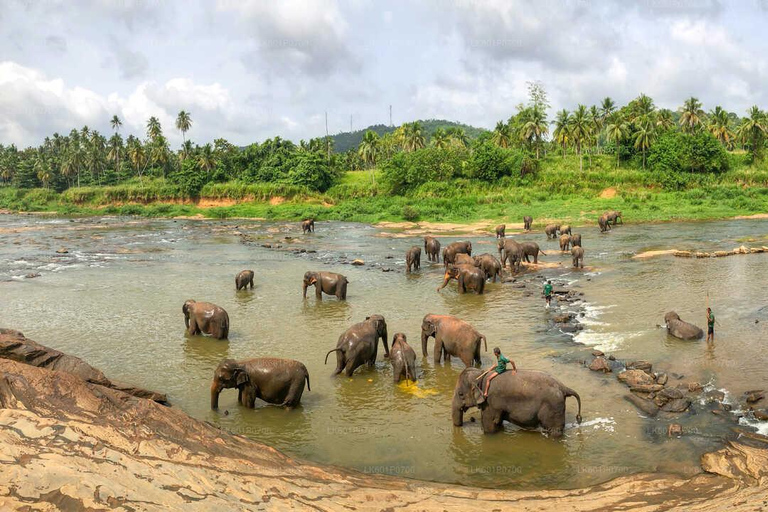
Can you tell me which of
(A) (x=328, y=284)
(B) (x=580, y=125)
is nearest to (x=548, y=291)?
(A) (x=328, y=284)

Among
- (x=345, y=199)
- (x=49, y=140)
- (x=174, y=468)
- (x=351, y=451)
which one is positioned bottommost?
(x=351, y=451)

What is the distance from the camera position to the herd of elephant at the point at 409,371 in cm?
978

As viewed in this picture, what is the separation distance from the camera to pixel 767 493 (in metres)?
7.55

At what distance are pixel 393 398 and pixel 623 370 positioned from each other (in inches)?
203

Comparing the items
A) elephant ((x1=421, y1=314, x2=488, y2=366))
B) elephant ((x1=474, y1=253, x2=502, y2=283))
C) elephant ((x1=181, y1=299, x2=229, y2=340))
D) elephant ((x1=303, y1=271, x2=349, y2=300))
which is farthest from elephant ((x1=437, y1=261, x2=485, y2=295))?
elephant ((x1=181, y1=299, x2=229, y2=340))

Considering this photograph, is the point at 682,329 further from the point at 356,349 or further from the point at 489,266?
the point at 489,266

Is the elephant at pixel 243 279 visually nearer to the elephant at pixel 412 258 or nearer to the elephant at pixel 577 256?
the elephant at pixel 412 258

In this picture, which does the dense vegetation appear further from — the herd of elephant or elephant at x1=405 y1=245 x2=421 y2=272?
the herd of elephant

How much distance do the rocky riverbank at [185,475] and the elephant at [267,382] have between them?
6.12 ft

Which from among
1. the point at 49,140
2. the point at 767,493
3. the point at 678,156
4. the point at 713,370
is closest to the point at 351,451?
the point at 767,493

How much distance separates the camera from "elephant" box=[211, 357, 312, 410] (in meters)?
11.3

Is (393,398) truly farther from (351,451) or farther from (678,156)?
(678,156)

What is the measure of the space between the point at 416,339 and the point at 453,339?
8.46 ft

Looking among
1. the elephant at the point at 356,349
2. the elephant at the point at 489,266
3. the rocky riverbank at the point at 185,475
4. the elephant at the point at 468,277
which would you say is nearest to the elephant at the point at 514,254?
the elephant at the point at 489,266
